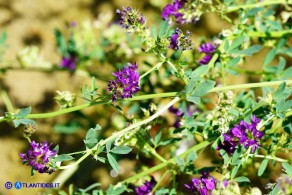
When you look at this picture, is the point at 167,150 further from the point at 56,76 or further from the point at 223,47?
the point at 56,76

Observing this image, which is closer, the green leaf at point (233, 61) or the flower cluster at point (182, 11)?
→ the flower cluster at point (182, 11)

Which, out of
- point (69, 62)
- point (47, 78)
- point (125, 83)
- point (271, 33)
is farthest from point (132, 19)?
point (47, 78)

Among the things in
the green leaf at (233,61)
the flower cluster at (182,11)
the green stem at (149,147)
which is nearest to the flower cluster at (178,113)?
the green stem at (149,147)

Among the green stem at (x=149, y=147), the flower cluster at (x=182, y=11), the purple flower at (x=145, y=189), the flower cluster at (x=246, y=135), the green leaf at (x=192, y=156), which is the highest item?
the flower cluster at (x=182, y=11)

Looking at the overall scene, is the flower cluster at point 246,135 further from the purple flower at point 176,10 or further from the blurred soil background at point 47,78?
the blurred soil background at point 47,78

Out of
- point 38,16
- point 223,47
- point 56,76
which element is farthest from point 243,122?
point 38,16

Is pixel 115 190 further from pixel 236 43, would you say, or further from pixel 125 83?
pixel 236 43
